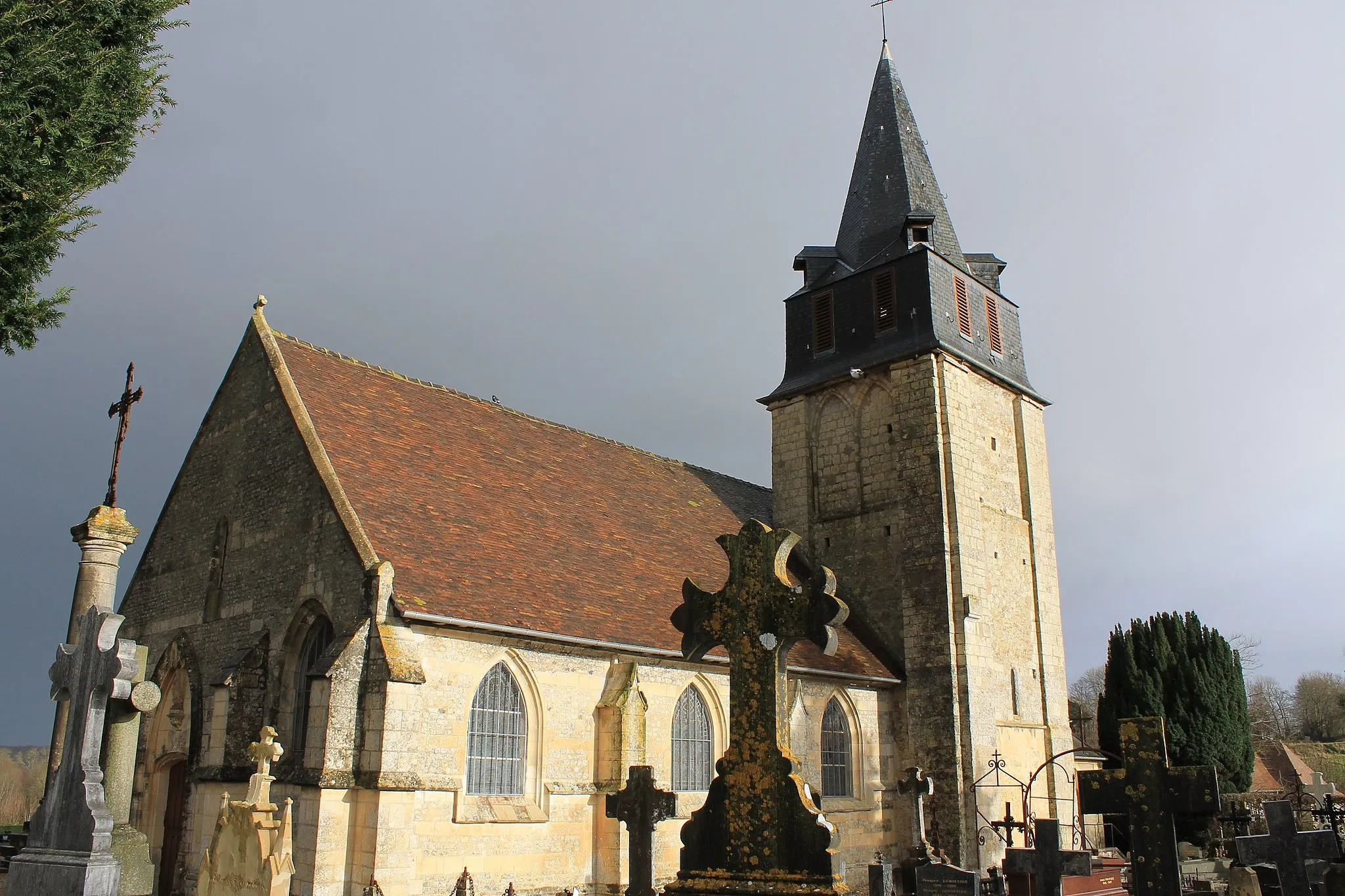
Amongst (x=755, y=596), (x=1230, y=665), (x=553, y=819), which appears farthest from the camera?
(x=1230, y=665)

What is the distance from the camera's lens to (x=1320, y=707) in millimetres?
68938

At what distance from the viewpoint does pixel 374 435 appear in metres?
16.8

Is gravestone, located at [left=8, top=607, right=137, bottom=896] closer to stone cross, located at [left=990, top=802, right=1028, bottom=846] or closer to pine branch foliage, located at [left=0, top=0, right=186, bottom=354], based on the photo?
pine branch foliage, located at [left=0, top=0, right=186, bottom=354]

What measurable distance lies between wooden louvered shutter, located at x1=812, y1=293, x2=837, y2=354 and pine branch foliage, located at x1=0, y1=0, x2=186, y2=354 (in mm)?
16694

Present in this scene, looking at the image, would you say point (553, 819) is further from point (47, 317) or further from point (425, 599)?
point (47, 317)

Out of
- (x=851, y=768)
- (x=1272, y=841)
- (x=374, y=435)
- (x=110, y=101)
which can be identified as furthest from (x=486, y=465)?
(x=1272, y=841)

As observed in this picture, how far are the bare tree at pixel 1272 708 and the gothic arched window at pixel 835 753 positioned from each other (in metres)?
52.0

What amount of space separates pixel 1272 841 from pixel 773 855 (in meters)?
7.91

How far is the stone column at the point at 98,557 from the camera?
11797 mm

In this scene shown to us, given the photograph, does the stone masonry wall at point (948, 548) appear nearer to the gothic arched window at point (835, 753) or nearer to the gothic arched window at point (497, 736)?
the gothic arched window at point (835, 753)

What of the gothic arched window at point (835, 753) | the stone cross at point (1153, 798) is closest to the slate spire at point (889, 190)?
the gothic arched window at point (835, 753)

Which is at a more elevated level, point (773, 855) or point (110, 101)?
point (110, 101)

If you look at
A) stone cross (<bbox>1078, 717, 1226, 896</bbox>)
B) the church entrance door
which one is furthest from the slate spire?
the church entrance door

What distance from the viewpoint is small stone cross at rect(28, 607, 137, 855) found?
7547 mm
